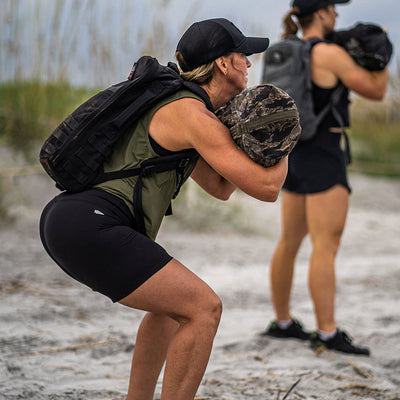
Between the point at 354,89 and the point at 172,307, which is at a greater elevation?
the point at 354,89

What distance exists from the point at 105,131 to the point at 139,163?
0.15m

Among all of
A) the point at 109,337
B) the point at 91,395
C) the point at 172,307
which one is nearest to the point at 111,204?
the point at 172,307

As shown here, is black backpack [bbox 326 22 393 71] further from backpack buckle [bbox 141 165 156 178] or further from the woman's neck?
backpack buckle [bbox 141 165 156 178]

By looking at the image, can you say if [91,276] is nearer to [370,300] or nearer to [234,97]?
A: [234,97]

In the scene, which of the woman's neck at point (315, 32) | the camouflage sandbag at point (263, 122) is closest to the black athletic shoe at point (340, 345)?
the woman's neck at point (315, 32)

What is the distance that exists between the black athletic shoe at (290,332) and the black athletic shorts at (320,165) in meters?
0.88

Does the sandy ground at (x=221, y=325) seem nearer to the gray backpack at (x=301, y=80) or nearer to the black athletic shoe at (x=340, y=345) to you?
the black athletic shoe at (x=340, y=345)

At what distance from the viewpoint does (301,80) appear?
3477 millimetres

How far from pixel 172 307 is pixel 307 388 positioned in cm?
135

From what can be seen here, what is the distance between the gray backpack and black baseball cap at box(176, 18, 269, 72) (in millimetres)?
1348

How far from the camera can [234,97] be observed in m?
2.18

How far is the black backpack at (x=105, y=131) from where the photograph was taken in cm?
203

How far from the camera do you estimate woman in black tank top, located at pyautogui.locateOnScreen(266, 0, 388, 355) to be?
3475 millimetres

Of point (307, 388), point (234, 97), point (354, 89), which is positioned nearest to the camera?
point (234, 97)
